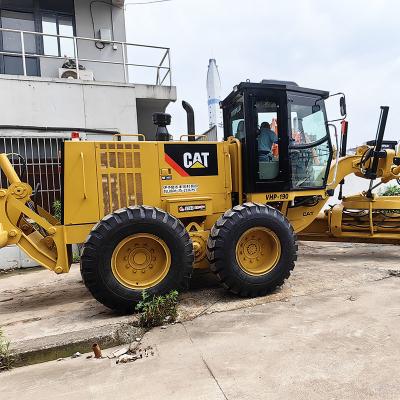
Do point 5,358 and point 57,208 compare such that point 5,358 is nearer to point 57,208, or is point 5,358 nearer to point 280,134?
point 280,134

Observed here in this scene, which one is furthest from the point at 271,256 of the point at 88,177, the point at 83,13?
the point at 83,13

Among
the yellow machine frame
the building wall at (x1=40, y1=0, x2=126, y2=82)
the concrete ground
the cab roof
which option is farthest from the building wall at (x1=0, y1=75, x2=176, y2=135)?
the concrete ground

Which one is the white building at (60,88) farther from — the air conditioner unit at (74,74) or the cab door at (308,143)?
the cab door at (308,143)

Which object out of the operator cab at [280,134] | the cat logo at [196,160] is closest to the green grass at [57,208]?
the cat logo at [196,160]

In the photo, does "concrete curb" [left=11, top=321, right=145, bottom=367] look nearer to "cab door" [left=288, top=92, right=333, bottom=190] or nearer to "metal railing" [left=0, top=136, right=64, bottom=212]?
"cab door" [left=288, top=92, right=333, bottom=190]

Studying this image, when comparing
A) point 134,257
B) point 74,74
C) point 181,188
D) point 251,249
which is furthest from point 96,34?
point 251,249

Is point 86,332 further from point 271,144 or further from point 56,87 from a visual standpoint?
point 56,87

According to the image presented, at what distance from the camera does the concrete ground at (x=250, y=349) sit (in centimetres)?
270

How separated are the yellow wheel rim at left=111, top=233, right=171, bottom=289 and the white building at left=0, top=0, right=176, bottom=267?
423cm

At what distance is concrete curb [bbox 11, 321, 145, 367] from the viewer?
3.40 meters

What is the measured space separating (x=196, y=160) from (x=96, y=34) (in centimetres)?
751

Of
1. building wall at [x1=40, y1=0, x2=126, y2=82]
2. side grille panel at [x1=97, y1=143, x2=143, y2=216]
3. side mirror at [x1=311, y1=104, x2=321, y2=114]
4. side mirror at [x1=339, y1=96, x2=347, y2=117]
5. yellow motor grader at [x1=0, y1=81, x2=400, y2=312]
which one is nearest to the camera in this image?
yellow motor grader at [x1=0, y1=81, x2=400, y2=312]

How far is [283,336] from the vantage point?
3.52 meters

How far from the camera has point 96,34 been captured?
10.7 metres
